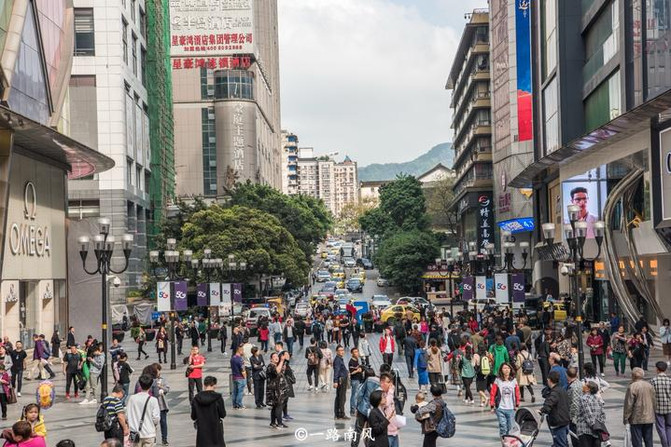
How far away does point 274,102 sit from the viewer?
Answer: 6275 inches

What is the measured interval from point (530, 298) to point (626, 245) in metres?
15.9

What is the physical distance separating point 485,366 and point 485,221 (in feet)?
203

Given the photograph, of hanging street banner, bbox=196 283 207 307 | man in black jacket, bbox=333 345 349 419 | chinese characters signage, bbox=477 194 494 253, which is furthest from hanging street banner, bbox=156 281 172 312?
chinese characters signage, bbox=477 194 494 253

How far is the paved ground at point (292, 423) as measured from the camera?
59.2 feet

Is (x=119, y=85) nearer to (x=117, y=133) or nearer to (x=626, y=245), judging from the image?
(x=117, y=133)

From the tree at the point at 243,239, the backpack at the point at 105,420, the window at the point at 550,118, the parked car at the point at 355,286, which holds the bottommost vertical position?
the parked car at the point at 355,286

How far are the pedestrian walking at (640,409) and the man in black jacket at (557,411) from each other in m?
1.13

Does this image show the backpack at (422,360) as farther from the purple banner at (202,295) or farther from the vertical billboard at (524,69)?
the vertical billboard at (524,69)

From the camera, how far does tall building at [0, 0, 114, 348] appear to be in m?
32.8

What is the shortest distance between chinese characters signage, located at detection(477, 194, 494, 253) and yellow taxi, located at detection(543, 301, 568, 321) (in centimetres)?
3132

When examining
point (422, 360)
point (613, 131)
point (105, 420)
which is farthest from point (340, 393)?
point (613, 131)

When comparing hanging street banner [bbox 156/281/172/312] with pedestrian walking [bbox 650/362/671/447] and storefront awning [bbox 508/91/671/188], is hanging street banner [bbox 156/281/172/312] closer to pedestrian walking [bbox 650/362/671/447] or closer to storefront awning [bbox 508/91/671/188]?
storefront awning [bbox 508/91/671/188]

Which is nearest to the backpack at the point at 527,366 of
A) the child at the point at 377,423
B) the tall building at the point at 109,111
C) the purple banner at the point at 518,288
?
the child at the point at 377,423

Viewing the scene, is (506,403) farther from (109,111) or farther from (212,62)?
(212,62)
